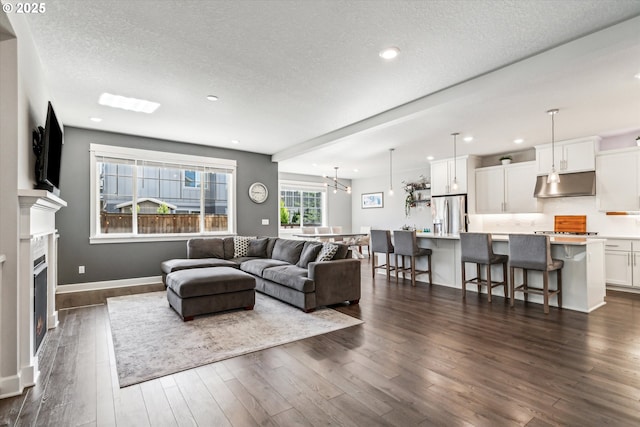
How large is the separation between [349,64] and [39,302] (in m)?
3.57

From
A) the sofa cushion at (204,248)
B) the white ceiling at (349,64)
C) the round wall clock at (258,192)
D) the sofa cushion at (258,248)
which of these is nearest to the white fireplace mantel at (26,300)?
the white ceiling at (349,64)

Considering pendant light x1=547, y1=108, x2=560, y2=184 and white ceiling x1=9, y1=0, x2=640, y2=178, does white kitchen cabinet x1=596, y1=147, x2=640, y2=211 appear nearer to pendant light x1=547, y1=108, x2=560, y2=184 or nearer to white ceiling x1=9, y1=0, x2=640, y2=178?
white ceiling x1=9, y1=0, x2=640, y2=178

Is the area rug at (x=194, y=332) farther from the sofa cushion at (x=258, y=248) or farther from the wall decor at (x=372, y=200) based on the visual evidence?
the wall decor at (x=372, y=200)

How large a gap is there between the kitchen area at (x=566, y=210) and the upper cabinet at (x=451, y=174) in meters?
0.02

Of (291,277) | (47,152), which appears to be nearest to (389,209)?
(291,277)

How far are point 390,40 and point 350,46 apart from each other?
1.12ft

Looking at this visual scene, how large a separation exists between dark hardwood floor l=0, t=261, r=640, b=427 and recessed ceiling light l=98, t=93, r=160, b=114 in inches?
107

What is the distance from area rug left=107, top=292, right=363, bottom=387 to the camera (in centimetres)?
259

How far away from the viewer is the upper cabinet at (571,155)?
557 centimetres

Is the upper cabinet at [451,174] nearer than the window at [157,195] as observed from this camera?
No

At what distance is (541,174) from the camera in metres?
6.21

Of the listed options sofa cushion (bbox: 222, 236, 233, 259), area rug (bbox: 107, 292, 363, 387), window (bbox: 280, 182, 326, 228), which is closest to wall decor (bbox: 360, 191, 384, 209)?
window (bbox: 280, 182, 326, 228)

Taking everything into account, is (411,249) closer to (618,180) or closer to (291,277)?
(291,277)

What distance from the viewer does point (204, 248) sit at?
5.77 metres
